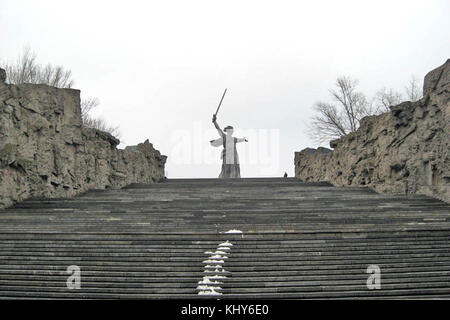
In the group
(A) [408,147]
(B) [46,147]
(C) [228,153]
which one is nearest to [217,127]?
(C) [228,153]

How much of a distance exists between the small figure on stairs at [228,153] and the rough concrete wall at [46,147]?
896cm

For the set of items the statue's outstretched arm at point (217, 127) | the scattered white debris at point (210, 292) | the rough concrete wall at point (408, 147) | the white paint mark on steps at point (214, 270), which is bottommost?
the scattered white debris at point (210, 292)

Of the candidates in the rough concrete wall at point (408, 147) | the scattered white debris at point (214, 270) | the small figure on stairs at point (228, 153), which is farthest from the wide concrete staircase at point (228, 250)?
the small figure on stairs at point (228, 153)

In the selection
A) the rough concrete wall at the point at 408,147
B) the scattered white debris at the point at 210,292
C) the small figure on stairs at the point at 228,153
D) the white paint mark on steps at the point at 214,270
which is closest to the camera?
the scattered white debris at the point at 210,292

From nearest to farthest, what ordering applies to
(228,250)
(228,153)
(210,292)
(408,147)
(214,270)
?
1. (210,292)
2. (214,270)
3. (228,250)
4. (408,147)
5. (228,153)

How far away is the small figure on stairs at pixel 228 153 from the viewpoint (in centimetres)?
2248

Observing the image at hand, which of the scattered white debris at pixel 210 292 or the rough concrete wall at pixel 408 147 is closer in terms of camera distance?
the scattered white debris at pixel 210 292

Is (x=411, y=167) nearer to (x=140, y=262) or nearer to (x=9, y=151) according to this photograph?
(x=140, y=262)

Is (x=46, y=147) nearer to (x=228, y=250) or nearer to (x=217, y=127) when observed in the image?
(x=228, y=250)

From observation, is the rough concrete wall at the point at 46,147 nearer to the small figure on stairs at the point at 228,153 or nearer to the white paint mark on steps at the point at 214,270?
the white paint mark on steps at the point at 214,270

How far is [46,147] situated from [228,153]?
12226 millimetres

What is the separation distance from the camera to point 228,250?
6930mm

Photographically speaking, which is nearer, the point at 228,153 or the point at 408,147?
the point at 408,147
